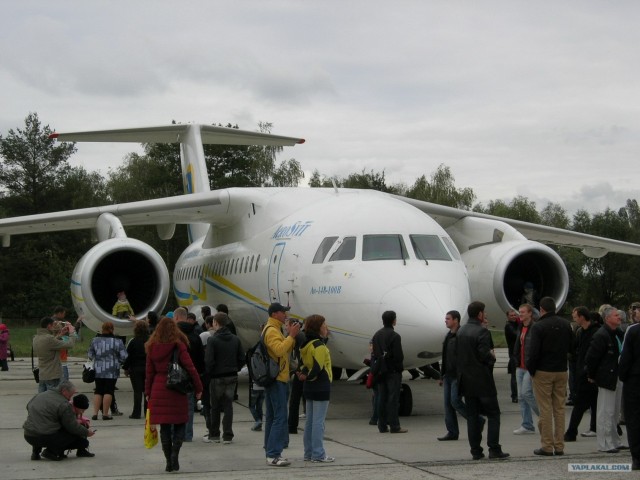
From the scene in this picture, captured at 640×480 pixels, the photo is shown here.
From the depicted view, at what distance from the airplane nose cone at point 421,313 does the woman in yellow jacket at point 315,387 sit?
221 centimetres

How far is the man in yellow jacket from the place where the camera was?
27.5 feet

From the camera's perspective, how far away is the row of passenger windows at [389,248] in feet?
39.1

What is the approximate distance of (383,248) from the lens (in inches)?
472

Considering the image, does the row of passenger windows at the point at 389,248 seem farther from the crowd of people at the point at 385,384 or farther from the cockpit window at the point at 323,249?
the crowd of people at the point at 385,384

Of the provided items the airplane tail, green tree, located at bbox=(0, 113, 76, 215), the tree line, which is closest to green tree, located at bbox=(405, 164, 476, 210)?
the tree line

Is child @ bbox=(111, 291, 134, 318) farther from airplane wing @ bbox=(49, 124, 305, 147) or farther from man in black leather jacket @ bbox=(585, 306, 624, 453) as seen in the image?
man in black leather jacket @ bbox=(585, 306, 624, 453)

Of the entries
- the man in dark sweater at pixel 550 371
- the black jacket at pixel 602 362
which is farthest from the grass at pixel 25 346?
the black jacket at pixel 602 362

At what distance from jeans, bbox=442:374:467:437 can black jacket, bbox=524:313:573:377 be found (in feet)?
3.48

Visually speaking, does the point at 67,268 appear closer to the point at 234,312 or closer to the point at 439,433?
the point at 234,312

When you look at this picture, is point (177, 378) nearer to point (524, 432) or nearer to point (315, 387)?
point (315, 387)

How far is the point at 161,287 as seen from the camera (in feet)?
51.6

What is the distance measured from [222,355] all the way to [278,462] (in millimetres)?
1914

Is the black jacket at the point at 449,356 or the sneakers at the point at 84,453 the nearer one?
the sneakers at the point at 84,453

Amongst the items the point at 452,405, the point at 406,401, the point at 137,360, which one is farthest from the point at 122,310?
the point at 452,405
